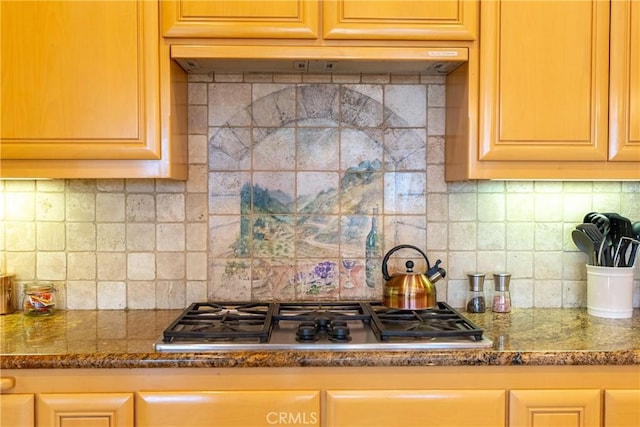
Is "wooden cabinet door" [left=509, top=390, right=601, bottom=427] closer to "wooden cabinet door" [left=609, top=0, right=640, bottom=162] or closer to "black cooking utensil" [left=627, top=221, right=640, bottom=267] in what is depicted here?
"black cooking utensil" [left=627, top=221, right=640, bottom=267]

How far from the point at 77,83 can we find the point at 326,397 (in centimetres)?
122

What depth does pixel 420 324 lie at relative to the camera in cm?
158

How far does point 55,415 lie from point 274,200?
0.99 m

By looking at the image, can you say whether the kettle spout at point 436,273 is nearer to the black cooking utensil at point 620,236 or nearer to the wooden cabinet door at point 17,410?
the black cooking utensil at point 620,236

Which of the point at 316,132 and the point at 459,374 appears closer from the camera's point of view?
the point at 459,374

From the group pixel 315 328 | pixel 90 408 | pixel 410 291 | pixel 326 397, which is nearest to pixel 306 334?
pixel 315 328

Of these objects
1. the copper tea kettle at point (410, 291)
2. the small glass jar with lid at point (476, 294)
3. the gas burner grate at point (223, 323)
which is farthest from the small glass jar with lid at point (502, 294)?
the gas burner grate at point (223, 323)

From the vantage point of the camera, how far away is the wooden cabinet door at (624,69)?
1.62 m

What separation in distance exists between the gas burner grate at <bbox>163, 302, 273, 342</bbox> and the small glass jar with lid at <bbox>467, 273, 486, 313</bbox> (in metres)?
0.75

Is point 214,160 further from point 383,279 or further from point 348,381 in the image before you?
point 348,381

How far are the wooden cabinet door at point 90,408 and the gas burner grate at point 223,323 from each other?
0.65 feet

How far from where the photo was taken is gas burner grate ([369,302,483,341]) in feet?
4.70

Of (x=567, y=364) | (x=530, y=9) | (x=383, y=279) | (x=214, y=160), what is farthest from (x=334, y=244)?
(x=530, y=9)

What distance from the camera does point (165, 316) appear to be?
5.92ft
